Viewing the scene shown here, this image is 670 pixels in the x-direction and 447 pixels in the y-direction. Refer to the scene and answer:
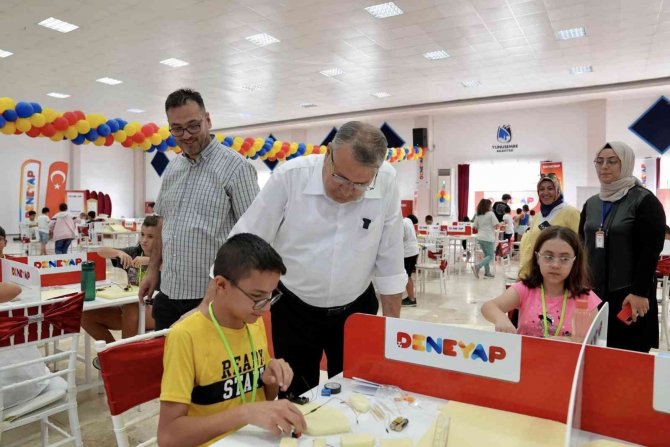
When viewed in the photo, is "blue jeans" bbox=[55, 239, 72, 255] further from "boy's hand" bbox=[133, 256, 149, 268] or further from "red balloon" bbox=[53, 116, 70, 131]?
"boy's hand" bbox=[133, 256, 149, 268]

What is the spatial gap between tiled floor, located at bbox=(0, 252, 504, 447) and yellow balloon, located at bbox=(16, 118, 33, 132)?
342cm

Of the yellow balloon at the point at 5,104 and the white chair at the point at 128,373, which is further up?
the yellow balloon at the point at 5,104

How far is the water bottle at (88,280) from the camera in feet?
9.74

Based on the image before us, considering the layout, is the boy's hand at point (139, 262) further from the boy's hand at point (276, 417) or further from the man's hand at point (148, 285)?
the boy's hand at point (276, 417)

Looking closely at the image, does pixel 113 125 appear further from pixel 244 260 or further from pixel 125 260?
pixel 244 260

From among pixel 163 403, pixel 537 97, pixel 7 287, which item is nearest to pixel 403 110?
pixel 537 97

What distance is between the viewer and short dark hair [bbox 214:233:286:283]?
1.23 m

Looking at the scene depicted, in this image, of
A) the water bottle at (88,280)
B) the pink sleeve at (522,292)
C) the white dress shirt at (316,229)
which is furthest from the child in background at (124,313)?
the pink sleeve at (522,292)

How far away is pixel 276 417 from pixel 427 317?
4.59 metres

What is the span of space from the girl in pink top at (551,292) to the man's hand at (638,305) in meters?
0.48

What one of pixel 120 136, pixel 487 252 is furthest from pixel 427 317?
pixel 120 136

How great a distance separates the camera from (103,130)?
21.7 feet

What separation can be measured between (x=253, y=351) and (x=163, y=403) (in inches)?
11.0

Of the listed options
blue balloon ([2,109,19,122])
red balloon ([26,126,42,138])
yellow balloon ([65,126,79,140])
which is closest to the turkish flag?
yellow balloon ([65,126,79,140])
